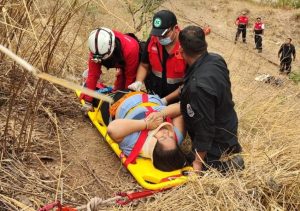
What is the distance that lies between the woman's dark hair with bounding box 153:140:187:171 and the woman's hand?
0.20 metres

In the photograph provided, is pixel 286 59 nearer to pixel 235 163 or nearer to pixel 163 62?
pixel 163 62

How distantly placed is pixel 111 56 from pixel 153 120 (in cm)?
84

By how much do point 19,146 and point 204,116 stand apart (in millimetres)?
1214

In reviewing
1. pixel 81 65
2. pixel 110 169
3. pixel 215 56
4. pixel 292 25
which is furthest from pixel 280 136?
pixel 292 25

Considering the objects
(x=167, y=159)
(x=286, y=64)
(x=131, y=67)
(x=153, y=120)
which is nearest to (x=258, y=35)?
(x=286, y=64)

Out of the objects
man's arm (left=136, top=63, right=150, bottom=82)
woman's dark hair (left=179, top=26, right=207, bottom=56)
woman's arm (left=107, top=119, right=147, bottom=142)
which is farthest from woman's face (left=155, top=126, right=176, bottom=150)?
man's arm (left=136, top=63, right=150, bottom=82)

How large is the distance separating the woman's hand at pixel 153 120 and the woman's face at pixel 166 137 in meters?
0.07

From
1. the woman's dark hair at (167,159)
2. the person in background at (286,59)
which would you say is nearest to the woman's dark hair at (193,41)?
the woman's dark hair at (167,159)

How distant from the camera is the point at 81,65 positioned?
495 cm

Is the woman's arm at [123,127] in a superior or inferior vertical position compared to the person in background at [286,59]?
superior

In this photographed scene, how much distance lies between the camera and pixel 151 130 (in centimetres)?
317

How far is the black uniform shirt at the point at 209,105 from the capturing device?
8.96ft

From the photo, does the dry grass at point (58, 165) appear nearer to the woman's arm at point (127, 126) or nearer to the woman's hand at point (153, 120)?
the woman's arm at point (127, 126)

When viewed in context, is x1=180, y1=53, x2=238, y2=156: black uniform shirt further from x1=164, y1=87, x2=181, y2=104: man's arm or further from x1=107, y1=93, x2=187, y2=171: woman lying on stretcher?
x1=164, y1=87, x2=181, y2=104: man's arm
